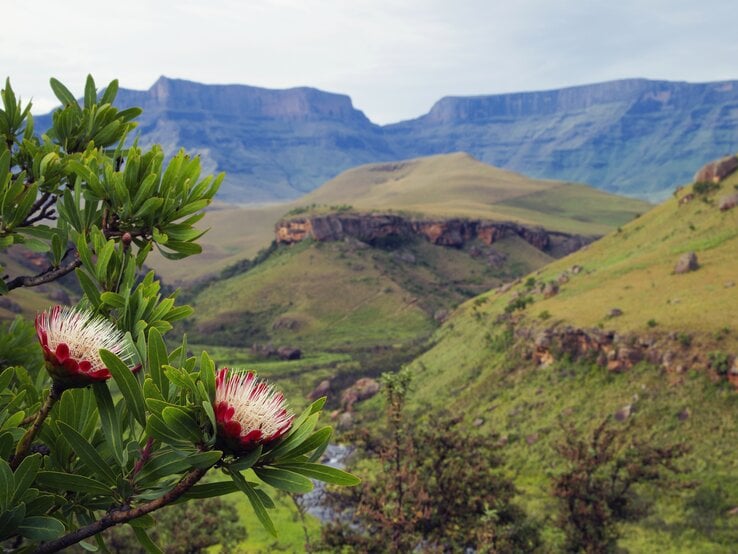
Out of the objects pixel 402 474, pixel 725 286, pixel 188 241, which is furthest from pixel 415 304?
pixel 188 241

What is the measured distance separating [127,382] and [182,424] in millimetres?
290

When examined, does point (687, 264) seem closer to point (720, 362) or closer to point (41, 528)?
point (720, 362)

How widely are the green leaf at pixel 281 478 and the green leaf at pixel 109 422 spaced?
612 mm

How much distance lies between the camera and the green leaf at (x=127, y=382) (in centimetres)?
231

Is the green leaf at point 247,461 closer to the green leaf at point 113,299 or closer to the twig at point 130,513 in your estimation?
the twig at point 130,513

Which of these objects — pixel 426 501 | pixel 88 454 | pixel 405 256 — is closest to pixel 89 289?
pixel 88 454

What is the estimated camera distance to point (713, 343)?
3228 cm

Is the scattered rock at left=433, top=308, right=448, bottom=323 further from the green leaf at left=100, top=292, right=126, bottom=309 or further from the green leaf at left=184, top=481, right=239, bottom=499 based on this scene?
the green leaf at left=184, top=481, right=239, bottom=499

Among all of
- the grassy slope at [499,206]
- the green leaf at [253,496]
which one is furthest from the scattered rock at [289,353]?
the green leaf at [253,496]

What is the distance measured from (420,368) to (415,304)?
3815cm

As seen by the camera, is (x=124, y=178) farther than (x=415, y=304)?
No

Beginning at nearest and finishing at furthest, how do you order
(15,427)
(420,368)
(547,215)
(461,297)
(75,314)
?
(75,314) → (15,427) → (420,368) → (461,297) → (547,215)

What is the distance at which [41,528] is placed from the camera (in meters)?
2.55

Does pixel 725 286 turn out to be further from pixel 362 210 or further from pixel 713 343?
pixel 362 210
